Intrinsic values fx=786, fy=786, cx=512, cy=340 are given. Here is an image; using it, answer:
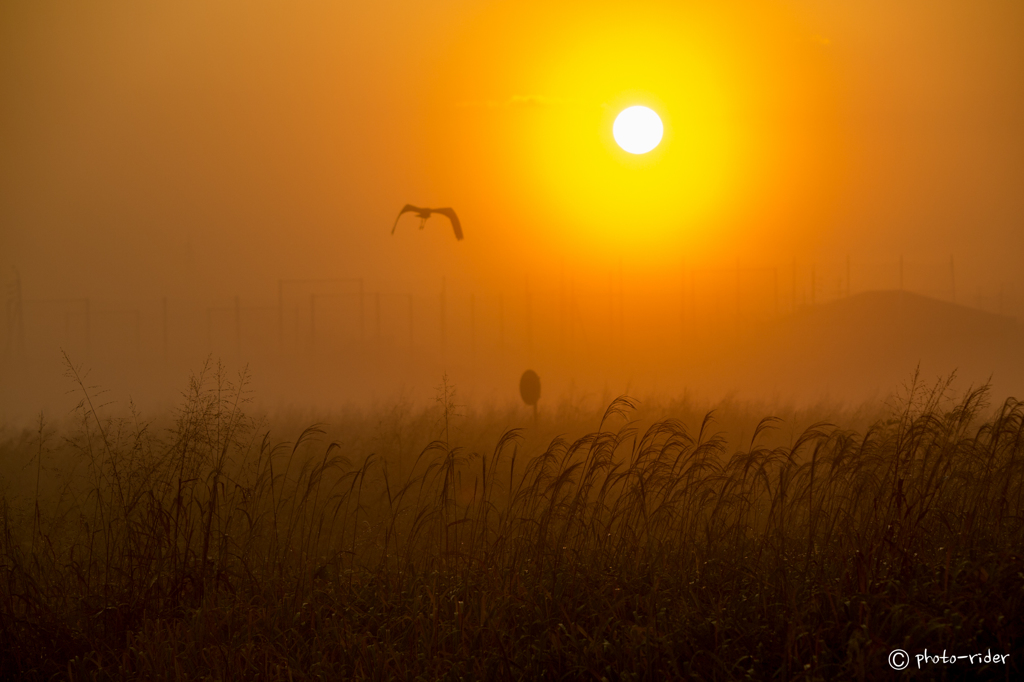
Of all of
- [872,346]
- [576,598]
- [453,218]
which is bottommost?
[872,346]

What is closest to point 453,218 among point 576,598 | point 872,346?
point 576,598

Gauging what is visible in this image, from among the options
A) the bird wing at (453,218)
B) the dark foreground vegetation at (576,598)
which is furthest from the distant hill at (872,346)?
the dark foreground vegetation at (576,598)

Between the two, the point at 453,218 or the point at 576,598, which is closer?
the point at 576,598

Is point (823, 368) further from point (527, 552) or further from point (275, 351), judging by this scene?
point (527, 552)

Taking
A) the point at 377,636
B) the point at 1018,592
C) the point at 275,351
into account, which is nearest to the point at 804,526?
the point at 1018,592

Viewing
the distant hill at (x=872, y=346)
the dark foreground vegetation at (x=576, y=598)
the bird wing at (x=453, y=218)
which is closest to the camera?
the dark foreground vegetation at (x=576, y=598)

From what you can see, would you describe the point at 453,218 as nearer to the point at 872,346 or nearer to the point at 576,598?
the point at 576,598

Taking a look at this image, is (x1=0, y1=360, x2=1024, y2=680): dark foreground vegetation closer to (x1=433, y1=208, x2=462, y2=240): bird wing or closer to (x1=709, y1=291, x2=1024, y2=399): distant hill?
(x1=433, y1=208, x2=462, y2=240): bird wing

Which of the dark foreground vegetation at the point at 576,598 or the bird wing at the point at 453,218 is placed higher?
the bird wing at the point at 453,218

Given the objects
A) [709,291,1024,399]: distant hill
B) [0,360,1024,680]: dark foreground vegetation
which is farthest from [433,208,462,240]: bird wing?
[709,291,1024,399]: distant hill

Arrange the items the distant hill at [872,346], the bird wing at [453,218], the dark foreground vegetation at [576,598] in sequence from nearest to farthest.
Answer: the dark foreground vegetation at [576,598] → the bird wing at [453,218] → the distant hill at [872,346]

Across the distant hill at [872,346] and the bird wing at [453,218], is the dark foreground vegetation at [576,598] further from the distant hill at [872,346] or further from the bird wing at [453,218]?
the distant hill at [872,346]

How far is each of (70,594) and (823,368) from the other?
35.5 metres

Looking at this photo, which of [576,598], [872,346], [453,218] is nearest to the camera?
[576,598]
